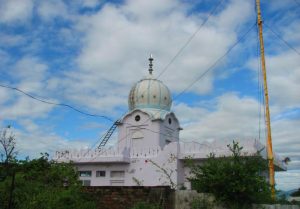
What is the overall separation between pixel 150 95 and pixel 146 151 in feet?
20.8

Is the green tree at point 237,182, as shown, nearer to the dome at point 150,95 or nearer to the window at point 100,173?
the window at point 100,173

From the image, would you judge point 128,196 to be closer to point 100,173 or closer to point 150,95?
point 100,173

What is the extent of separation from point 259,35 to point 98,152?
1490cm

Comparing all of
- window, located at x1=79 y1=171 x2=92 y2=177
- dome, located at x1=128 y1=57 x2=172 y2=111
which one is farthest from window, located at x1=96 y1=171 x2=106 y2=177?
dome, located at x1=128 y1=57 x2=172 y2=111

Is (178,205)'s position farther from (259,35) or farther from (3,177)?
(259,35)

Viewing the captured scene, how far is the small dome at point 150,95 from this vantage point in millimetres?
31719

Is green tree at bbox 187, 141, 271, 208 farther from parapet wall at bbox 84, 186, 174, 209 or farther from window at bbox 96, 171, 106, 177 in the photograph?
window at bbox 96, 171, 106, 177

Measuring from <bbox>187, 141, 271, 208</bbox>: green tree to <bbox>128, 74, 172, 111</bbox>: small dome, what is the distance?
20212mm

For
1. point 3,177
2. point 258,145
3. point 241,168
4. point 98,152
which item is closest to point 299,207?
point 241,168

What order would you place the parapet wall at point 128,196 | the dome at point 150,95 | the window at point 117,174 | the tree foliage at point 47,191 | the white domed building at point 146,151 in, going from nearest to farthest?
the tree foliage at point 47,191 < the parapet wall at point 128,196 < the white domed building at point 146,151 < the window at point 117,174 < the dome at point 150,95

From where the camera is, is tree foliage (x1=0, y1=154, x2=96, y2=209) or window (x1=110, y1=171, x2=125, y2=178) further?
window (x1=110, y1=171, x2=125, y2=178)

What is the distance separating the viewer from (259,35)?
16828 millimetres

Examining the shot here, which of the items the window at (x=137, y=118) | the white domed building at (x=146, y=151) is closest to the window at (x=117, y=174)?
the white domed building at (x=146, y=151)

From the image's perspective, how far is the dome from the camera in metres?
31.7
